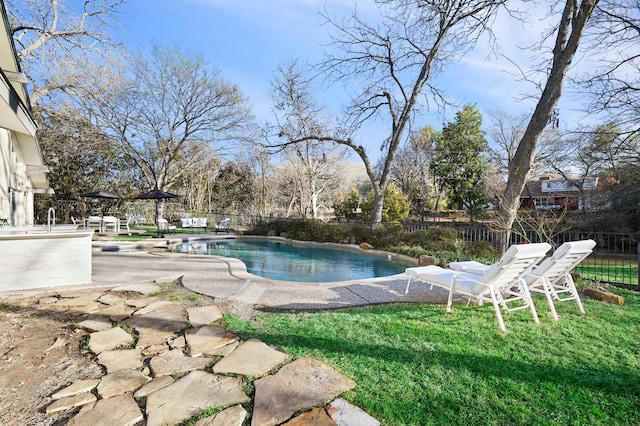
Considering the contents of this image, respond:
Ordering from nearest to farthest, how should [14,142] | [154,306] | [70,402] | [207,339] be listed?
[70,402] → [207,339] → [154,306] → [14,142]

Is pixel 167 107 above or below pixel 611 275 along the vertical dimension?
above

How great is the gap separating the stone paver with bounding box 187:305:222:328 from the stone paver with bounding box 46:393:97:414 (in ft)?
4.01

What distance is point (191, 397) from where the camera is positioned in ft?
6.61

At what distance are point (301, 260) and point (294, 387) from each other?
25.4 feet

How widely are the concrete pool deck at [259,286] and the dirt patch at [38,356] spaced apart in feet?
1.73

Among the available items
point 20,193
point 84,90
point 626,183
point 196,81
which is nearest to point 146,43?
point 196,81

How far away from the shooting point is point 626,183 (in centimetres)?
1277

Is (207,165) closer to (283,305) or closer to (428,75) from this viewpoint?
(428,75)

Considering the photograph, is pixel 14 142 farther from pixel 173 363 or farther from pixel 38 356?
pixel 173 363

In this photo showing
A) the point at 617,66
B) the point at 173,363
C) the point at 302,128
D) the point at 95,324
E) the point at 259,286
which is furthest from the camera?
the point at 302,128

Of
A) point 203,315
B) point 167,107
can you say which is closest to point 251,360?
point 203,315

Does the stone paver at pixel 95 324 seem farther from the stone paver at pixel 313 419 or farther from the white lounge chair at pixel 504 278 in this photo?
the white lounge chair at pixel 504 278

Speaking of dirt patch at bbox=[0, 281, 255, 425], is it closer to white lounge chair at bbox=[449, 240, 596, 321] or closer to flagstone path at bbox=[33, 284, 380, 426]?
flagstone path at bbox=[33, 284, 380, 426]

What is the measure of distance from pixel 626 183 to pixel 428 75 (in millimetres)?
9287
